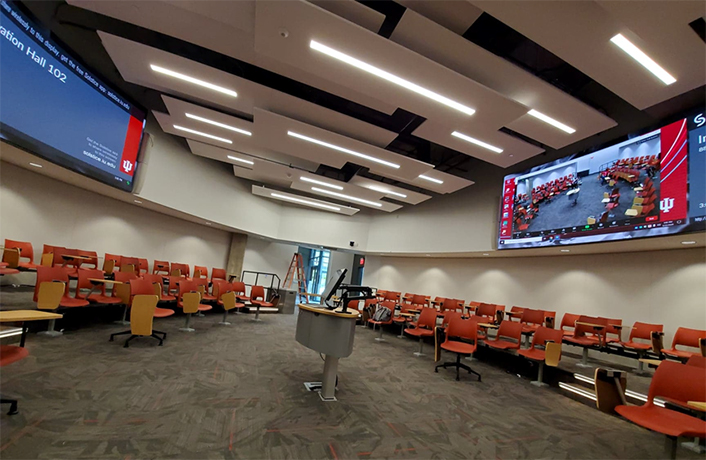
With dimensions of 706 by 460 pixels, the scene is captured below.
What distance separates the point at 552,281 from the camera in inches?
315

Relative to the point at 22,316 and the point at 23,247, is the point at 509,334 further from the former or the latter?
the point at 23,247

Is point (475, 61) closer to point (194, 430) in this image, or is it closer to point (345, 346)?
point (345, 346)

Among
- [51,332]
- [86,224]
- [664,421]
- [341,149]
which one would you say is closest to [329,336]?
[664,421]

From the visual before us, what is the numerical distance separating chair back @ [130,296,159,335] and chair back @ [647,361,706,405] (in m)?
5.86

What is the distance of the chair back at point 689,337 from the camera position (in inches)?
193

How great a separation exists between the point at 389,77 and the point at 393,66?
230 millimetres

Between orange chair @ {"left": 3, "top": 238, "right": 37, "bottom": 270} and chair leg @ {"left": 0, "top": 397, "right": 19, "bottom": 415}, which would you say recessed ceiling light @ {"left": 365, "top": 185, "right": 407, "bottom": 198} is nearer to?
chair leg @ {"left": 0, "top": 397, "right": 19, "bottom": 415}

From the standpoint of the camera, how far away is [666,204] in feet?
15.6

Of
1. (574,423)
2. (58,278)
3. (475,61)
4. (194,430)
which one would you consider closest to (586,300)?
(574,423)

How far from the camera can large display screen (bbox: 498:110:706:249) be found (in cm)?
450

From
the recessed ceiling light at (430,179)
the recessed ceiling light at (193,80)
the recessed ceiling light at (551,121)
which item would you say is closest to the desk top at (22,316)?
the recessed ceiling light at (193,80)

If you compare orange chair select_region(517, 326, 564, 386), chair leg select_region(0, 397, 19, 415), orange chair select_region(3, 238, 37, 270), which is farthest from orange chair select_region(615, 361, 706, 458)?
orange chair select_region(3, 238, 37, 270)

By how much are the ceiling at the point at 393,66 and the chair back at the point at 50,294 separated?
3.58 m

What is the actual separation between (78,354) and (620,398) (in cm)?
599
